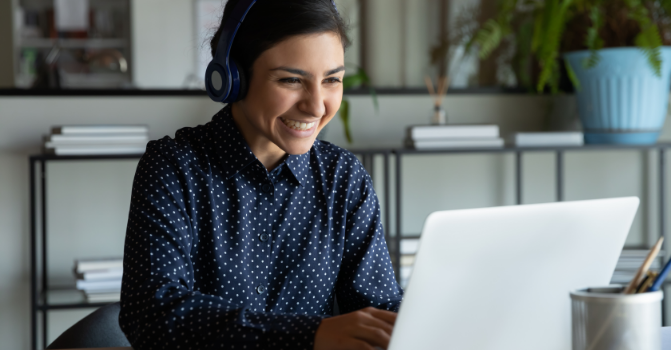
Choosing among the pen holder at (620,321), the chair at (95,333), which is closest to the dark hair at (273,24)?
the chair at (95,333)

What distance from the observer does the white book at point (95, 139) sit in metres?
1.97

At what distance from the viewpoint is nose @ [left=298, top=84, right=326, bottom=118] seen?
1.00 meters

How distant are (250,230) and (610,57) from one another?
152 centimetres

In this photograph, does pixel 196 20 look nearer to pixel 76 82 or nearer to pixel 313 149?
pixel 76 82

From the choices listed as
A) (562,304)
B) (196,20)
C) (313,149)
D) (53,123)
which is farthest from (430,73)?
(196,20)

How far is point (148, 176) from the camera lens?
993 millimetres

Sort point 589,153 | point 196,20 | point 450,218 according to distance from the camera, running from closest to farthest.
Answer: point 450,218
point 589,153
point 196,20

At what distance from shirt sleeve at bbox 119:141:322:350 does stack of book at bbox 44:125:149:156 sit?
1033 millimetres

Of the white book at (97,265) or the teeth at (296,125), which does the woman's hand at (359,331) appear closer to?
the teeth at (296,125)

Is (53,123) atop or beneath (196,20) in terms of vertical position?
beneath

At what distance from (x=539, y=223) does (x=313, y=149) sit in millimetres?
622

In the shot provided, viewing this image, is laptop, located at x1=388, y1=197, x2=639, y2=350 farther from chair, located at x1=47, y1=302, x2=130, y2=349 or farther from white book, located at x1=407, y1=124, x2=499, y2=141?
white book, located at x1=407, y1=124, x2=499, y2=141

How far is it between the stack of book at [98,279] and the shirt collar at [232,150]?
104 cm

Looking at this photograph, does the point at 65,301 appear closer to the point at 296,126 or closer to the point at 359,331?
the point at 296,126
